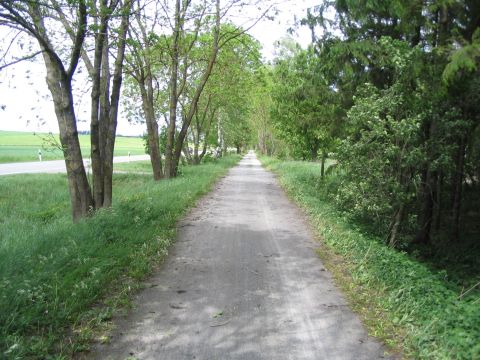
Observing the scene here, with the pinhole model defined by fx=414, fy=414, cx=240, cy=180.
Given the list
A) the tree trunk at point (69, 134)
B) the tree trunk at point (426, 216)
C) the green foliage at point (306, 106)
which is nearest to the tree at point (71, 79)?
the tree trunk at point (69, 134)

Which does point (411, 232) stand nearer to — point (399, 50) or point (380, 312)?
point (399, 50)

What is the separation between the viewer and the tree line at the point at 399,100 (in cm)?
750

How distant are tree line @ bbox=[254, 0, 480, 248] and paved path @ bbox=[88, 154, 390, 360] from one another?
71.8 inches

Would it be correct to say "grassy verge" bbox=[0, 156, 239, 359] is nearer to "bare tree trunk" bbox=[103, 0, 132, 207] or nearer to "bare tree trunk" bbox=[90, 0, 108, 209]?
"bare tree trunk" bbox=[90, 0, 108, 209]

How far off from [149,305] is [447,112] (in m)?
6.49

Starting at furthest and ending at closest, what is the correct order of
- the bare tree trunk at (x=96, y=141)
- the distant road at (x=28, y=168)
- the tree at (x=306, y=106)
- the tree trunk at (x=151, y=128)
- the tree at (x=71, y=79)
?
the distant road at (x=28, y=168) < the tree trunk at (x=151, y=128) < the tree at (x=306, y=106) < the bare tree trunk at (x=96, y=141) < the tree at (x=71, y=79)

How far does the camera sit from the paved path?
395 cm

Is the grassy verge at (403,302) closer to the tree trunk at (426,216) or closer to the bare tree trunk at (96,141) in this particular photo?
the tree trunk at (426,216)

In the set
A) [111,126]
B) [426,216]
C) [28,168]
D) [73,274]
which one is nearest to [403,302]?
[73,274]

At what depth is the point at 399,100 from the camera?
7566mm

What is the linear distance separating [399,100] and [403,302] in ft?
13.5

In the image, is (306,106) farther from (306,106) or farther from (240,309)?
(240,309)

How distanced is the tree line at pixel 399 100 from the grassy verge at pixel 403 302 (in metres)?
1.45

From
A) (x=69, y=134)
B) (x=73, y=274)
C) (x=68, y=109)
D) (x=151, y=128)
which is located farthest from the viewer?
(x=151, y=128)
